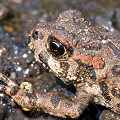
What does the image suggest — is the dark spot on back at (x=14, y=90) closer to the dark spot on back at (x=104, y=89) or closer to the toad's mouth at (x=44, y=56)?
the toad's mouth at (x=44, y=56)

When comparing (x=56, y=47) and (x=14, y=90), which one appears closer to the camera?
(x=56, y=47)

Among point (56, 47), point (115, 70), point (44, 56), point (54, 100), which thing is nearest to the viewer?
point (56, 47)

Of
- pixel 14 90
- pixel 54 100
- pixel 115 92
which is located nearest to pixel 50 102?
pixel 54 100

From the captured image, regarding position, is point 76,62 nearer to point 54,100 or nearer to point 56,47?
point 56,47

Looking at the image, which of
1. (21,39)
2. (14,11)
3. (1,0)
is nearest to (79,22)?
(21,39)

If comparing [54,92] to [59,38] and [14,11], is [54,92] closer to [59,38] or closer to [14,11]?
[59,38]

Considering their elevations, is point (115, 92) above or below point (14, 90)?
above
